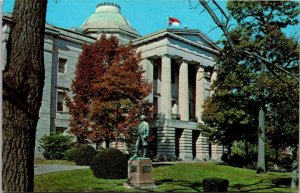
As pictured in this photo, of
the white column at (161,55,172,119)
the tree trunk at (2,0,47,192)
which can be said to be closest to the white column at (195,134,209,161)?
the white column at (161,55,172,119)

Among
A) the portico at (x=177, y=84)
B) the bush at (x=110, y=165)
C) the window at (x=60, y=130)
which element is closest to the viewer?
the bush at (x=110, y=165)

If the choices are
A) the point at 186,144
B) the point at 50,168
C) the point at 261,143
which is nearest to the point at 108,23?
the point at 186,144

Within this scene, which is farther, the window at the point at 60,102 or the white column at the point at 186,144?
the white column at the point at 186,144

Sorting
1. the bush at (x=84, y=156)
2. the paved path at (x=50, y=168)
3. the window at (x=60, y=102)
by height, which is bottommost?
the paved path at (x=50, y=168)

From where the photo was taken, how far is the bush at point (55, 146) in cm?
1750

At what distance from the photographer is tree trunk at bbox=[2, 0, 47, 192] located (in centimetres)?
488

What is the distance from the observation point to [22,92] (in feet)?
16.4

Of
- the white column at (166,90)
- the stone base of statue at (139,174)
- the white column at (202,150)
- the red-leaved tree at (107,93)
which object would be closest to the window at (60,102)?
the red-leaved tree at (107,93)

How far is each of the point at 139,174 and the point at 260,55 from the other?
5.22 m

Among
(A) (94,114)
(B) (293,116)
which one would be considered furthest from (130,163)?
(A) (94,114)

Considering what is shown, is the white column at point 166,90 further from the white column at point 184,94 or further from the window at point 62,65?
the window at point 62,65

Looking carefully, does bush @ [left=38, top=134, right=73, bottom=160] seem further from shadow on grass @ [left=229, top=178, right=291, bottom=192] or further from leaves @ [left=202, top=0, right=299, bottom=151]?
shadow on grass @ [left=229, top=178, right=291, bottom=192]

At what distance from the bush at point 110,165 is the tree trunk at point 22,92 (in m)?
8.57

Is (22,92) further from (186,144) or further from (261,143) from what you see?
(186,144)
